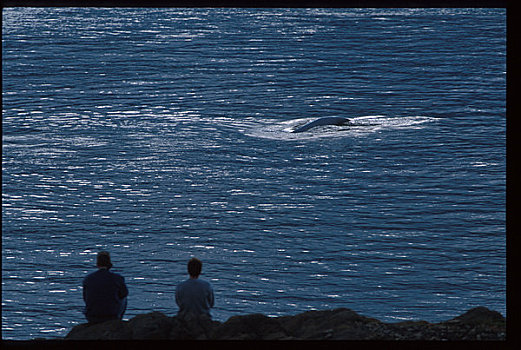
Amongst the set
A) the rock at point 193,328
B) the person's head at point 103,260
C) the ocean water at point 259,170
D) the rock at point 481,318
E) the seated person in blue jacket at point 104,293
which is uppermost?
the person's head at point 103,260

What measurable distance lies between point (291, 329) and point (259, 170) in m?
28.5

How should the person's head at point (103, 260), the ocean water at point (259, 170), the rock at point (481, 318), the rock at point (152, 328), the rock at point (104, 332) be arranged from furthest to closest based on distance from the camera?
1. the ocean water at point (259, 170)
2. the rock at point (481, 318)
3. the rock at point (104, 332)
4. the rock at point (152, 328)
5. the person's head at point (103, 260)

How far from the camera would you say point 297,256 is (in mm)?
27281

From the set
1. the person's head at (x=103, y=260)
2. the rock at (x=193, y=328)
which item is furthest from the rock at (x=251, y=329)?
the person's head at (x=103, y=260)

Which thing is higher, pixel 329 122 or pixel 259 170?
pixel 329 122

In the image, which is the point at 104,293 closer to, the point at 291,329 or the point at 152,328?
the point at 152,328

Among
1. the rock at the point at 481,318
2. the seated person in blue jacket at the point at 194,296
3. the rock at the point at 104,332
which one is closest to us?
the seated person in blue jacket at the point at 194,296

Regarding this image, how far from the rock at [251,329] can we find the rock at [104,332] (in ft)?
4.25

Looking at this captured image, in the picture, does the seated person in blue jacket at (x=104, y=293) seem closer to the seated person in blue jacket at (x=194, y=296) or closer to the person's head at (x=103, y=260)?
the person's head at (x=103, y=260)

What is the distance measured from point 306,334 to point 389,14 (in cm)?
8189

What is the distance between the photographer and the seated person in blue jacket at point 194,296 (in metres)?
10.4

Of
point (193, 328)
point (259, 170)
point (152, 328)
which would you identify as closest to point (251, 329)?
point (193, 328)

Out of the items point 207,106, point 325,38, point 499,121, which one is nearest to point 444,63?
point 325,38

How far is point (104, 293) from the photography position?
35.9ft
